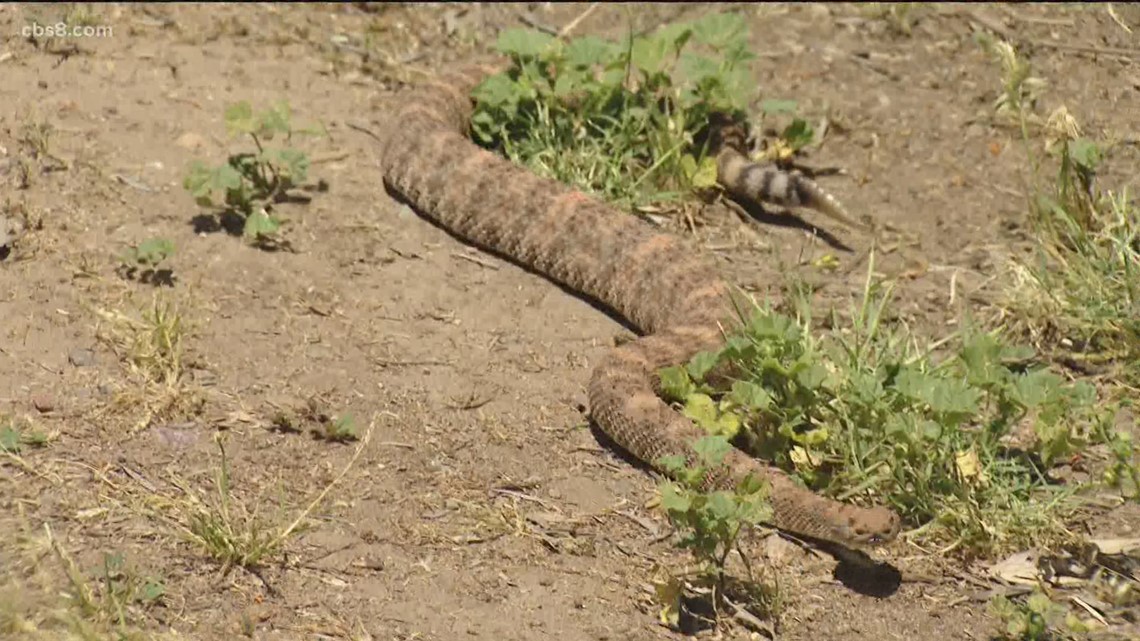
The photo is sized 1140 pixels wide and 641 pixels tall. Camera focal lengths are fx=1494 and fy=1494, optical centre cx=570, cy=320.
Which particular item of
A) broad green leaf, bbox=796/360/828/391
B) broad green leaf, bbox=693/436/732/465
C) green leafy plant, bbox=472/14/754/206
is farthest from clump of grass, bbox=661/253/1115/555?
green leafy plant, bbox=472/14/754/206

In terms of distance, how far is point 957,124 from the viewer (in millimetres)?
9031

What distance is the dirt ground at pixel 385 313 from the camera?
549cm

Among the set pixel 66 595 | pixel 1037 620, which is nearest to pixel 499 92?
pixel 66 595

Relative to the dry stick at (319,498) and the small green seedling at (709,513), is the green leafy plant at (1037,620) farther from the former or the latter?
the dry stick at (319,498)

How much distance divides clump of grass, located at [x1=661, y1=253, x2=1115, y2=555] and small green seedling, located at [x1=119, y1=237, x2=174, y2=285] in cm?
243

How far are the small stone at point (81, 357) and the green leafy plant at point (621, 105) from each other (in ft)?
9.44

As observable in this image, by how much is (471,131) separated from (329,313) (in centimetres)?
200

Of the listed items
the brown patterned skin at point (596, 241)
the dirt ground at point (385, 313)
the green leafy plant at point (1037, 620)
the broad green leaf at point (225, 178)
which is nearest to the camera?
the green leafy plant at point (1037, 620)

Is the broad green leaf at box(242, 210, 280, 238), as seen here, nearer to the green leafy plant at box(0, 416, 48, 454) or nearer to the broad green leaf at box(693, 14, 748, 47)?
the green leafy plant at box(0, 416, 48, 454)

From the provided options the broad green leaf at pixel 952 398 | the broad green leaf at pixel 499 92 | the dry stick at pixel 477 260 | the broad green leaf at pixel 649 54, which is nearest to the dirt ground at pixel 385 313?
the dry stick at pixel 477 260

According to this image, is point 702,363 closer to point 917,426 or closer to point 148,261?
point 917,426

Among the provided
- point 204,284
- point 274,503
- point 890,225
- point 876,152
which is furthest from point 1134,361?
point 204,284

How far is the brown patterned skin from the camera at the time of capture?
21.6ft

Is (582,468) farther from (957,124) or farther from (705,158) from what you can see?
(957,124)
